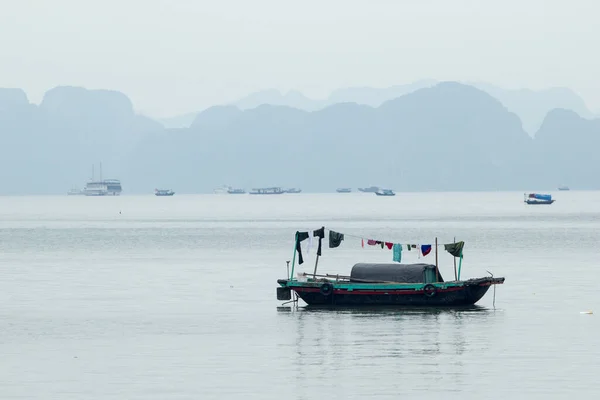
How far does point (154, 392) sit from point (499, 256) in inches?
→ 3046

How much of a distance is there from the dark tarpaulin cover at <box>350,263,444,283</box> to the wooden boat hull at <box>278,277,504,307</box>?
0.65 meters

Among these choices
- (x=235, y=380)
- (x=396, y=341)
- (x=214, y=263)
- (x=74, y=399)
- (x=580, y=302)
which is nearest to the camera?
(x=74, y=399)

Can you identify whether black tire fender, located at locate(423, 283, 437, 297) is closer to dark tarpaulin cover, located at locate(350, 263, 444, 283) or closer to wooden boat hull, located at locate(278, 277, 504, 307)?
wooden boat hull, located at locate(278, 277, 504, 307)

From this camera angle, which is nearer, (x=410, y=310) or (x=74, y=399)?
(x=74, y=399)

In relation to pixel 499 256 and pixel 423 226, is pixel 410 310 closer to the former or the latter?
pixel 499 256

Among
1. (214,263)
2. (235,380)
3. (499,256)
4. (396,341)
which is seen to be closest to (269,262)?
(214,263)

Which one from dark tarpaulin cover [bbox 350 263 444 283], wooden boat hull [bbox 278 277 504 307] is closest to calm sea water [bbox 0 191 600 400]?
wooden boat hull [bbox 278 277 504 307]

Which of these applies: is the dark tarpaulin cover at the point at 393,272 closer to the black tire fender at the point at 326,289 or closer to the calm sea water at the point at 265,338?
the black tire fender at the point at 326,289

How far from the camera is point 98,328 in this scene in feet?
189

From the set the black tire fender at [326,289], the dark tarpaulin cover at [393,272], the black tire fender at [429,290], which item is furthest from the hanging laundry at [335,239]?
the black tire fender at [429,290]

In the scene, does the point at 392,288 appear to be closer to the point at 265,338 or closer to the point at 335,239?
the point at 335,239

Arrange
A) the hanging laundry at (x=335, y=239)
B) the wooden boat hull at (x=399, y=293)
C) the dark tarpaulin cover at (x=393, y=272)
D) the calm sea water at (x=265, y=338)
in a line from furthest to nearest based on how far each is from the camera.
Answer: the hanging laundry at (x=335, y=239) → the dark tarpaulin cover at (x=393, y=272) → the wooden boat hull at (x=399, y=293) → the calm sea water at (x=265, y=338)

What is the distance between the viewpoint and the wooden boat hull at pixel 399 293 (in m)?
62.3

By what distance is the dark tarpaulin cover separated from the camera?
206ft
